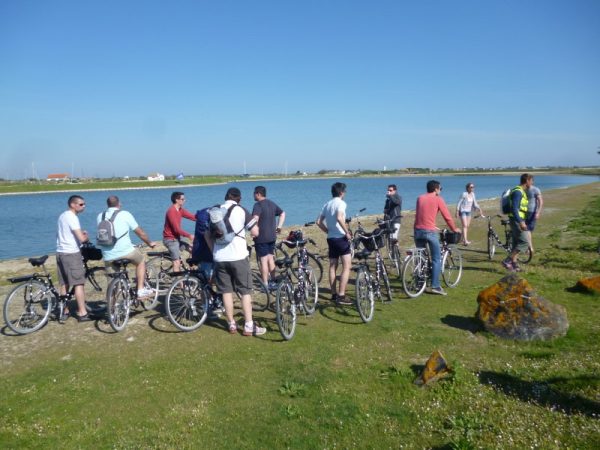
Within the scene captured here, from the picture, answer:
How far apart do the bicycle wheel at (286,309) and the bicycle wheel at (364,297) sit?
1215 mm

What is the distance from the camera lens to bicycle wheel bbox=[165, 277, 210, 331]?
6840 millimetres

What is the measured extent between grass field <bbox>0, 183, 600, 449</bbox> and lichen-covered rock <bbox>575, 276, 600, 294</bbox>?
0.44 metres

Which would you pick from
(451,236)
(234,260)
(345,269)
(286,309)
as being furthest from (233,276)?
(451,236)

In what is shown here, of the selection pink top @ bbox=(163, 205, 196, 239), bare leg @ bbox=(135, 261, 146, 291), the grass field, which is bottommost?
the grass field

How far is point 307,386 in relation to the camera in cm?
486

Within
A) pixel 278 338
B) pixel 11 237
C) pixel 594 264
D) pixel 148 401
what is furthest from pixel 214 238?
pixel 11 237

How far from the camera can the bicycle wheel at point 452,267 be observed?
920 cm

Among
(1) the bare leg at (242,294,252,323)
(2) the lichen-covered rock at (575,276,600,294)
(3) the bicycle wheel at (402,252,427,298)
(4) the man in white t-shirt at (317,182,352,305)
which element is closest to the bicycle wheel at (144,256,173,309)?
(1) the bare leg at (242,294,252,323)

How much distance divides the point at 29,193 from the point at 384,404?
362 ft

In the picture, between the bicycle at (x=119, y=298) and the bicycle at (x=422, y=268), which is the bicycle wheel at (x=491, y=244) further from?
the bicycle at (x=119, y=298)

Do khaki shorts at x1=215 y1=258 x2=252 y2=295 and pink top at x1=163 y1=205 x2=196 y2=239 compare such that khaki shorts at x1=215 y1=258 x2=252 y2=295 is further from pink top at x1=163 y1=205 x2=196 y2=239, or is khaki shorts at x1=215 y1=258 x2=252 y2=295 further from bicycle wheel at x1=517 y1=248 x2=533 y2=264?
bicycle wheel at x1=517 y1=248 x2=533 y2=264

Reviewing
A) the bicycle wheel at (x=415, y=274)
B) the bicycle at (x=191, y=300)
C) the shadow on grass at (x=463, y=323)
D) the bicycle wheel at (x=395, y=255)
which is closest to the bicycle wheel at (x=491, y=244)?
the bicycle wheel at (x=395, y=255)

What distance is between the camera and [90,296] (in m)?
9.41

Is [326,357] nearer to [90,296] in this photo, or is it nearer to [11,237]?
[90,296]
